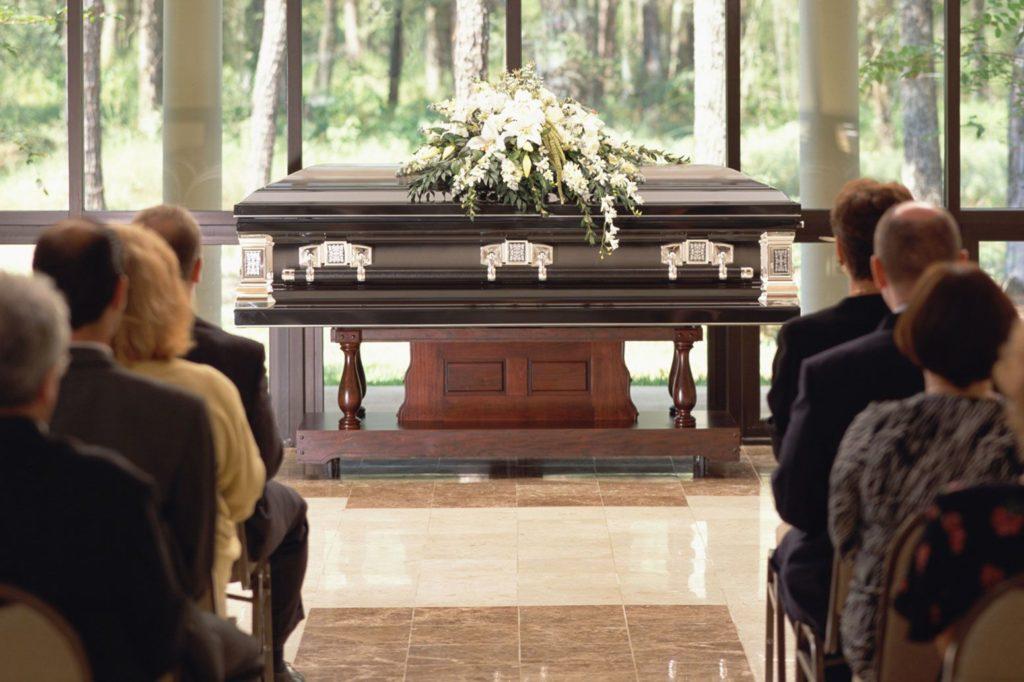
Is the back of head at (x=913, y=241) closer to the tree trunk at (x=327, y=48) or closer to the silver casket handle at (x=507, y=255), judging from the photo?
the silver casket handle at (x=507, y=255)

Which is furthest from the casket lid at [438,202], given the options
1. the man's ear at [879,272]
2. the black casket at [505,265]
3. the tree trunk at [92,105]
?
the man's ear at [879,272]

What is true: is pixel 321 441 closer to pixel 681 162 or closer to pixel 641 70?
pixel 681 162

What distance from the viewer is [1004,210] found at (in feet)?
25.7

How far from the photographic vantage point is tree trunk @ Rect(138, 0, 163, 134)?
7840mm

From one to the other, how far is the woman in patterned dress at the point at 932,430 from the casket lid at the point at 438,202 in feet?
13.3

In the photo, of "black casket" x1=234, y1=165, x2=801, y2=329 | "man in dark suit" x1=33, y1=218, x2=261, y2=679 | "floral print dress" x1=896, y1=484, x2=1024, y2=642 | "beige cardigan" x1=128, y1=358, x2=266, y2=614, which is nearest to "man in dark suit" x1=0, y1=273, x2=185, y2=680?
"man in dark suit" x1=33, y1=218, x2=261, y2=679

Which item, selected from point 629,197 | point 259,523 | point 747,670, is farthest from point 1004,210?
point 259,523

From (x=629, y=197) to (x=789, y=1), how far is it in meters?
1.91

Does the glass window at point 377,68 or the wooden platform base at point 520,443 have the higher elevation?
the glass window at point 377,68

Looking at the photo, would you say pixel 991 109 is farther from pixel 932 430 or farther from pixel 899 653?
pixel 899 653

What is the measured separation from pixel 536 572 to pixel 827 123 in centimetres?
357

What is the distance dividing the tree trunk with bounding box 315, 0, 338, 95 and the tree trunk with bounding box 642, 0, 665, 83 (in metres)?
1.58

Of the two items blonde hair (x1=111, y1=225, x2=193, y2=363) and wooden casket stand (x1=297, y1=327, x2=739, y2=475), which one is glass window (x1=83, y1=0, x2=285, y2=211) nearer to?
wooden casket stand (x1=297, y1=327, x2=739, y2=475)

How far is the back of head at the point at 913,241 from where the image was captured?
10.3 ft
